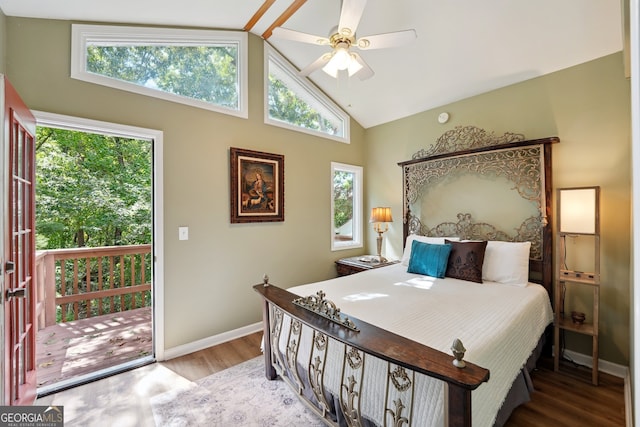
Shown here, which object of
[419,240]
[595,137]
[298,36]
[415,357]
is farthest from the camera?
[419,240]

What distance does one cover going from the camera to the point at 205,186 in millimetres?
2953

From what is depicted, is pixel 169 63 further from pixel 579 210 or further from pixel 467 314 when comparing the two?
pixel 579 210

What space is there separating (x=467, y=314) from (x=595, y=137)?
81.9 inches

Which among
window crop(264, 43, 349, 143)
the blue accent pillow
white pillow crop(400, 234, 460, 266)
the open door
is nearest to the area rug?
the open door

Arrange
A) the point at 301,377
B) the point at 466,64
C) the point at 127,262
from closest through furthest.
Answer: the point at 301,377, the point at 466,64, the point at 127,262

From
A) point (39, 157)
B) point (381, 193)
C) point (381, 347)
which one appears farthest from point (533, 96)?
point (39, 157)

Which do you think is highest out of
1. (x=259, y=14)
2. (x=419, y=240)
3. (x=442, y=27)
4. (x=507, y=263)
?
(x=259, y=14)

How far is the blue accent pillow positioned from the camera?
2.90m

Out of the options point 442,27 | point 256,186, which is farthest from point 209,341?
point 442,27

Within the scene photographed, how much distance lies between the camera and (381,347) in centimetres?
133

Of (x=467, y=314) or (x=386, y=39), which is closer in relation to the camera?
(x=467, y=314)

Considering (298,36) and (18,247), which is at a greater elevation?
(298,36)

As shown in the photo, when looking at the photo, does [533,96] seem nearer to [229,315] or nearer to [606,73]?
[606,73]

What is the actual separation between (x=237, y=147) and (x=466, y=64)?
8.37ft
